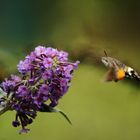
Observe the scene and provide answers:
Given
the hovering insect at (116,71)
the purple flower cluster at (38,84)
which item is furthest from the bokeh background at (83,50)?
the purple flower cluster at (38,84)

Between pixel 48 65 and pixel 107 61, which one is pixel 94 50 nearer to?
pixel 107 61

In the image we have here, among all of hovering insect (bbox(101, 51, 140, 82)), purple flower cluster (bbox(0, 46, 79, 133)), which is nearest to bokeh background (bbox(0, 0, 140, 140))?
hovering insect (bbox(101, 51, 140, 82))

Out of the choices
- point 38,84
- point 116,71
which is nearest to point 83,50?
→ point 116,71

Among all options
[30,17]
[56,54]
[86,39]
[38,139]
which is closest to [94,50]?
[86,39]

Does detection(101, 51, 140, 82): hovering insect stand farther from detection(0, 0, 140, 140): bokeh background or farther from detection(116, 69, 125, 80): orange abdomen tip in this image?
detection(0, 0, 140, 140): bokeh background

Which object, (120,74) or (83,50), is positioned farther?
(83,50)

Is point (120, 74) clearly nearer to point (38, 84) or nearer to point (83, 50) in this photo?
point (38, 84)

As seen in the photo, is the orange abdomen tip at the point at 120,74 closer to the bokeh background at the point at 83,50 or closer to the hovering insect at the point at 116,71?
the hovering insect at the point at 116,71
